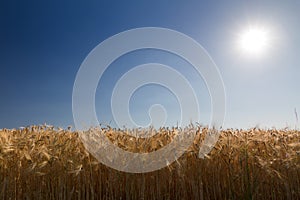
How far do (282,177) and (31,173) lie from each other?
529 centimetres

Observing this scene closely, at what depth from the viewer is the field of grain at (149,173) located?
570 cm

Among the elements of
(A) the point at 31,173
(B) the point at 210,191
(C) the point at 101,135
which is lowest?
(B) the point at 210,191

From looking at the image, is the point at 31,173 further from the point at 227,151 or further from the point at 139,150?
the point at 227,151

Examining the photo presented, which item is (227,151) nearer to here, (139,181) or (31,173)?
(139,181)

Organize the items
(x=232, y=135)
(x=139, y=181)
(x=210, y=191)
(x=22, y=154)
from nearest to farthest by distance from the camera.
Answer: (x=22, y=154) → (x=139, y=181) → (x=210, y=191) → (x=232, y=135)

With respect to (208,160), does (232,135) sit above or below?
above

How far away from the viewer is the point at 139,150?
6.23m

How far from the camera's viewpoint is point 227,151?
654 centimetres

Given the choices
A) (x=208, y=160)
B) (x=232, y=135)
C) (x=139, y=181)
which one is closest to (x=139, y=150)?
(x=139, y=181)

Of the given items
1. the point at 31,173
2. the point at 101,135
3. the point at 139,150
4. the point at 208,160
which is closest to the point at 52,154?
the point at 31,173

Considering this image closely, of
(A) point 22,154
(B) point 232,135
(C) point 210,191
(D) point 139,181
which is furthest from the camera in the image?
(B) point 232,135

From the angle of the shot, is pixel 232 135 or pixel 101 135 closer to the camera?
pixel 101 135

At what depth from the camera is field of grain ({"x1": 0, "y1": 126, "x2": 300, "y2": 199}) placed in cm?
570

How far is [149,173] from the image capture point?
6191mm
